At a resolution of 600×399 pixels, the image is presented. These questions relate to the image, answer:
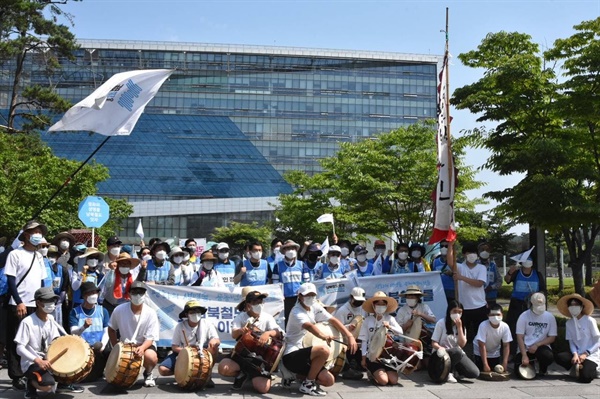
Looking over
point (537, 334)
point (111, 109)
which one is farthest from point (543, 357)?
point (111, 109)

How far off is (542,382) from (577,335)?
3.26 ft

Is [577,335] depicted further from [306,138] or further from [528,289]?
[306,138]

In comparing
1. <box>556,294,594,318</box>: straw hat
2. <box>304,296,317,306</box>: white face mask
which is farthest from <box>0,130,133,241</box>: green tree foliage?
<box>556,294,594,318</box>: straw hat

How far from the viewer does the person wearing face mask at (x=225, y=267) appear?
11.8m

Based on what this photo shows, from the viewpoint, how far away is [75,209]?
30.9m

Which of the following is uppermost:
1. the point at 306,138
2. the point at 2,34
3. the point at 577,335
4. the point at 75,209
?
the point at 306,138

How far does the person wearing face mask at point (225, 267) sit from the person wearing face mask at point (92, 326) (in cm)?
284

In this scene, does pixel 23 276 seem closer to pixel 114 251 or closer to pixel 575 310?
pixel 114 251

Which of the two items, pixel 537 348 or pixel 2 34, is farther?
pixel 2 34

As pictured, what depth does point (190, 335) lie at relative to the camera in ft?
29.9

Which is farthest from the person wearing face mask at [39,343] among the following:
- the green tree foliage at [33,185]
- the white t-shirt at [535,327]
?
the green tree foliage at [33,185]

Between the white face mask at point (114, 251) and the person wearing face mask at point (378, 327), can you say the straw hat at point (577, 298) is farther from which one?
the white face mask at point (114, 251)

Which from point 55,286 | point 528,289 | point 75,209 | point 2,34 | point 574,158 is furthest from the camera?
point 75,209

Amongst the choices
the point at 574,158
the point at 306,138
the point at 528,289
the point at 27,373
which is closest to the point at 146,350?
the point at 27,373
